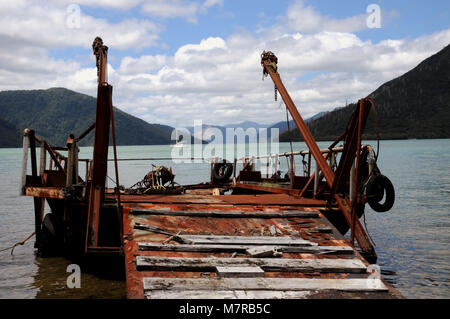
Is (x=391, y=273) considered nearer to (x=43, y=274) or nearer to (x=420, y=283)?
(x=420, y=283)

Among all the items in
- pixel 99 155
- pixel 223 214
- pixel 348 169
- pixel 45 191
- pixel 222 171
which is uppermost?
pixel 99 155

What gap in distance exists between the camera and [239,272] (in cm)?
577

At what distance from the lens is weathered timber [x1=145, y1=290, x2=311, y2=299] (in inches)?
200

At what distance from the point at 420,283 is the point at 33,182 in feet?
32.7

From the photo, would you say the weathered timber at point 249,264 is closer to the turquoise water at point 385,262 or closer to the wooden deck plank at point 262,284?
the wooden deck plank at point 262,284

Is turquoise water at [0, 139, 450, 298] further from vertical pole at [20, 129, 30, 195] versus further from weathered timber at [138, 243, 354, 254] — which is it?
weathered timber at [138, 243, 354, 254]

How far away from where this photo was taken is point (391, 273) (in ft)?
33.9

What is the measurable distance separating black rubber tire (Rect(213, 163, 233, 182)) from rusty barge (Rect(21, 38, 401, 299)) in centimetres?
839

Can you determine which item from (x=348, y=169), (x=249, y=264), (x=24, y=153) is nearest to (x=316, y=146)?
(x=348, y=169)

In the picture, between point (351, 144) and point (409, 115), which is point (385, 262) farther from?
point (409, 115)

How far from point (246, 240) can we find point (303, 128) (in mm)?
5141

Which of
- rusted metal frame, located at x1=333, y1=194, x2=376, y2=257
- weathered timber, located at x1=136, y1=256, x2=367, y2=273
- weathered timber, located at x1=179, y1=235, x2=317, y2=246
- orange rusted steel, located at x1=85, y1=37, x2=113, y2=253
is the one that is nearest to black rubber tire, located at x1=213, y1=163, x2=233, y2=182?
rusted metal frame, located at x1=333, y1=194, x2=376, y2=257

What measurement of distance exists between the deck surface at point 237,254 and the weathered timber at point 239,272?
13 mm
